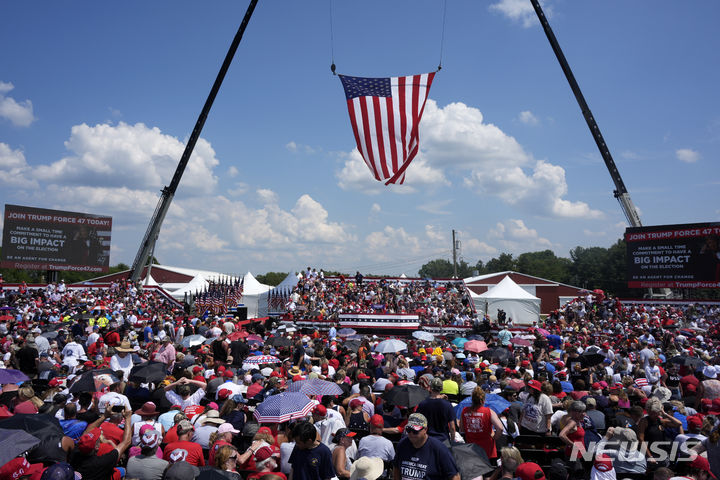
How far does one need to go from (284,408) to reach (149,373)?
4343 mm

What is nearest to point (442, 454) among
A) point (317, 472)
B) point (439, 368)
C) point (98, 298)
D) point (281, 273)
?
point (317, 472)

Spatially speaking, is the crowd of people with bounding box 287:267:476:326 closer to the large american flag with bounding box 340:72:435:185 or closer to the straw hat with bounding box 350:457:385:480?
the large american flag with bounding box 340:72:435:185

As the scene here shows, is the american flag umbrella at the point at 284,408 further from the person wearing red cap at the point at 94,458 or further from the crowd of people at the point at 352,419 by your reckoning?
the person wearing red cap at the point at 94,458

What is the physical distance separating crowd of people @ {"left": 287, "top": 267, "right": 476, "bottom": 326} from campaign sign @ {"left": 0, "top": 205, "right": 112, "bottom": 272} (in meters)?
20.8

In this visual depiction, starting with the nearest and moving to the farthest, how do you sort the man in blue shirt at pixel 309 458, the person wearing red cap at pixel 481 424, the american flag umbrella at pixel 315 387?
the man in blue shirt at pixel 309 458 → the person wearing red cap at pixel 481 424 → the american flag umbrella at pixel 315 387

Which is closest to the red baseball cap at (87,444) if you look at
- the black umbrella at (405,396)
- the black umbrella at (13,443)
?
the black umbrella at (13,443)

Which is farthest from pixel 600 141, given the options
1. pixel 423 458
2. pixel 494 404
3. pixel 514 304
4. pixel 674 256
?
pixel 423 458

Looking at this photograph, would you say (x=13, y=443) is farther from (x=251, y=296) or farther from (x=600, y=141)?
(x=600, y=141)

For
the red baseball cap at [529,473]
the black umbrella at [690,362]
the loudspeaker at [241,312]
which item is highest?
the black umbrella at [690,362]

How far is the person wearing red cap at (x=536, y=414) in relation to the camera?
719 centimetres

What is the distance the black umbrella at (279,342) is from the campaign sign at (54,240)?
107 ft

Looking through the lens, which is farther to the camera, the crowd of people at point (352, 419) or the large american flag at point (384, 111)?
the large american flag at point (384, 111)

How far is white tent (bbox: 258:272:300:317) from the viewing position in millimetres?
33906

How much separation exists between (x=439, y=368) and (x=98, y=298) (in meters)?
27.0
